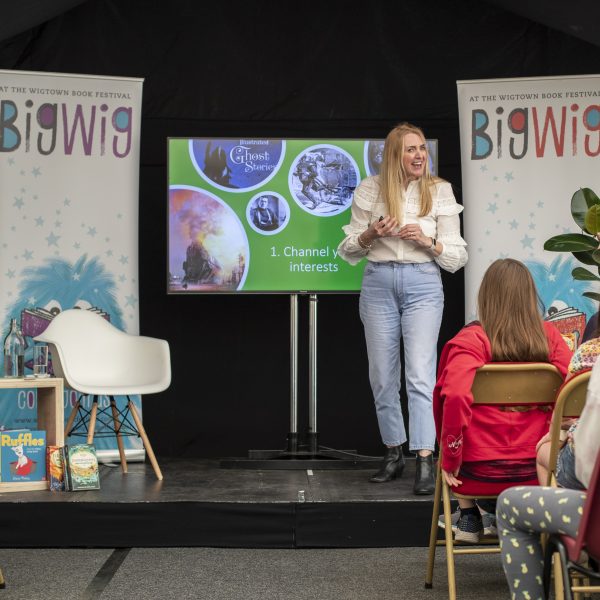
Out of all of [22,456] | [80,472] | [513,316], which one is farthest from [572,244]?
[22,456]

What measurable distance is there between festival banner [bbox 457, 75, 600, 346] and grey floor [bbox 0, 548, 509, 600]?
2.01 m

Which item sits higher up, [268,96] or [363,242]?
[268,96]

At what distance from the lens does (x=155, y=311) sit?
595 centimetres

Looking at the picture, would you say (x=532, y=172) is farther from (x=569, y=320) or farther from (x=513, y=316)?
(x=513, y=316)

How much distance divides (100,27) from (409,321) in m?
2.74

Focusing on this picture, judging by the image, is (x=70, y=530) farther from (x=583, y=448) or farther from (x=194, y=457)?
(x=583, y=448)

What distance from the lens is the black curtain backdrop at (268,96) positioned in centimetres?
591

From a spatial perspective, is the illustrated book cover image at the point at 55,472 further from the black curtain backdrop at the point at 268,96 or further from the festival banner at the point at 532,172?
the festival banner at the point at 532,172

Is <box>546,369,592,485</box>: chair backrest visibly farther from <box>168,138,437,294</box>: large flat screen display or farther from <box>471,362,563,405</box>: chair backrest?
<box>168,138,437,294</box>: large flat screen display

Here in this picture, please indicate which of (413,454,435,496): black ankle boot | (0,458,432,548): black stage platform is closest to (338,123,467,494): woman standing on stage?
(413,454,435,496): black ankle boot

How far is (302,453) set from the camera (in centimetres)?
520

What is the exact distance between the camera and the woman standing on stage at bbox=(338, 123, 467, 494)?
4.49m

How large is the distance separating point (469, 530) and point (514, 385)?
563 mm

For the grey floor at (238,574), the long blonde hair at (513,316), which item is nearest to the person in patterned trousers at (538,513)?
the long blonde hair at (513,316)
